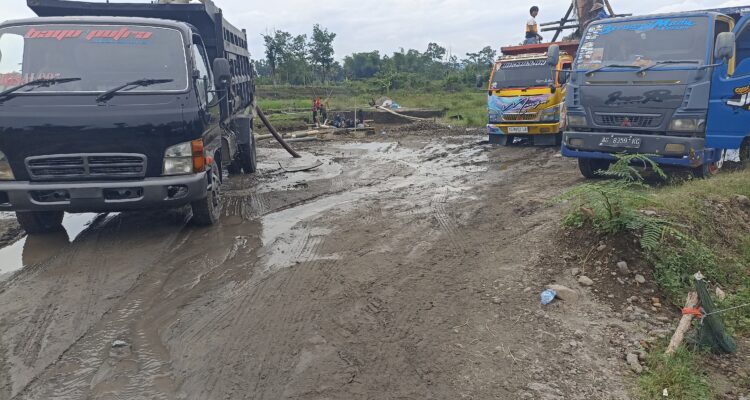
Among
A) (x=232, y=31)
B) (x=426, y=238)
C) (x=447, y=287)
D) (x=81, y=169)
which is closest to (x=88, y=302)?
(x=81, y=169)

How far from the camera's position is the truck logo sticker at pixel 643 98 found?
22.1 ft

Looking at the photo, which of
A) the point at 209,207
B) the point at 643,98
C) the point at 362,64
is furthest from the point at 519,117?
the point at 362,64

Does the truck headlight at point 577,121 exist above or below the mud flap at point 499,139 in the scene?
above

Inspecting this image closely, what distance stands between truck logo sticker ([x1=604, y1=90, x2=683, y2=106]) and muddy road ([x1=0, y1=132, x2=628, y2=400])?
1.66 meters

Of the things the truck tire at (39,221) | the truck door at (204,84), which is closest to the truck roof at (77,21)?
the truck door at (204,84)

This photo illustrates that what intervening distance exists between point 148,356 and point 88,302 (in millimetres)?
1122

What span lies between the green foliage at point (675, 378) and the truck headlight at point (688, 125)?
173 inches

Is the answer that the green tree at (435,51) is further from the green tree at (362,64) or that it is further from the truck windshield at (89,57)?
the truck windshield at (89,57)

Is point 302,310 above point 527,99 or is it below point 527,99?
below

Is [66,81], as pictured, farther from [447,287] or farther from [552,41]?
[552,41]

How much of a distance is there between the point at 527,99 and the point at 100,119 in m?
9.10

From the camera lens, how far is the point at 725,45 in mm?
6434

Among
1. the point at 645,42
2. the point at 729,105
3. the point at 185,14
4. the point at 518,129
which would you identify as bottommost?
the point at 518,129

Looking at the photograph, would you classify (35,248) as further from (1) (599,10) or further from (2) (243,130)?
(1) (599,10)
